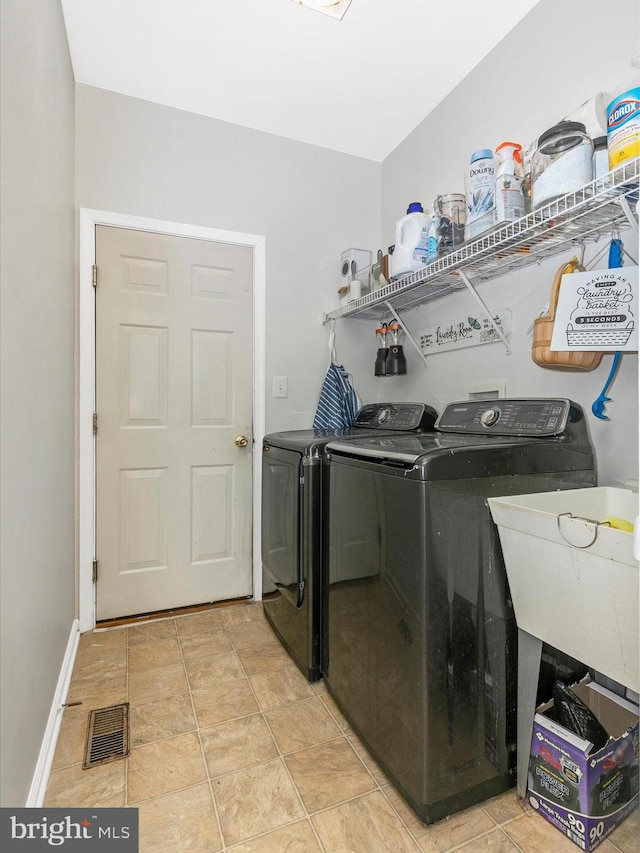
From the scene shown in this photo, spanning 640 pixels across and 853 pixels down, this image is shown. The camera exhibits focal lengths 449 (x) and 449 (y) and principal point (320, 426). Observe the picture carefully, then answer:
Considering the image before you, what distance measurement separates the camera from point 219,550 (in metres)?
2.51

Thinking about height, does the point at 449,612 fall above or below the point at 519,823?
above

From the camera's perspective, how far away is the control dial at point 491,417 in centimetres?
165

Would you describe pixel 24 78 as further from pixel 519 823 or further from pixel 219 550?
pixel 519 823

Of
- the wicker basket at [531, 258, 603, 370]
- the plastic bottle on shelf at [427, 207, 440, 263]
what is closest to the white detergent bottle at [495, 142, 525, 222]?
the wicker basket at [531, 258, 603, 370]

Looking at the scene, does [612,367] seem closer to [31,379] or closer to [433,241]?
[433,241]

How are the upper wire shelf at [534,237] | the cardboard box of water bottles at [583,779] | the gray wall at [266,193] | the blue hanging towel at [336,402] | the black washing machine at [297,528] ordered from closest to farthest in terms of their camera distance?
the cardboard box of water bottles at [583,779] → the upper wire shelf at [534,237] → the black washing machine at [297,528] → the gray wall at [266,193] → the blue hanging towel at [336,402]

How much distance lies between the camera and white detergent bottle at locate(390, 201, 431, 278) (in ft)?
6.41

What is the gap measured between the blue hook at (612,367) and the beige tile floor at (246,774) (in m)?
1.12

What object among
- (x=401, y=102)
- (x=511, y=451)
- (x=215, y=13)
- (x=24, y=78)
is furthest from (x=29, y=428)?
(x=401, y=102)

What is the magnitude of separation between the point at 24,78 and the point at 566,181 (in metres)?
1.51

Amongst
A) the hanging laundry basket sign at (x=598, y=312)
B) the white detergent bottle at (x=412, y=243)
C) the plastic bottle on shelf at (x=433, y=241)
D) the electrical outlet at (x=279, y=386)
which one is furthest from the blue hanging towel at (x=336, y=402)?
the hanging laundry basket sign at (x=598, y=312)
